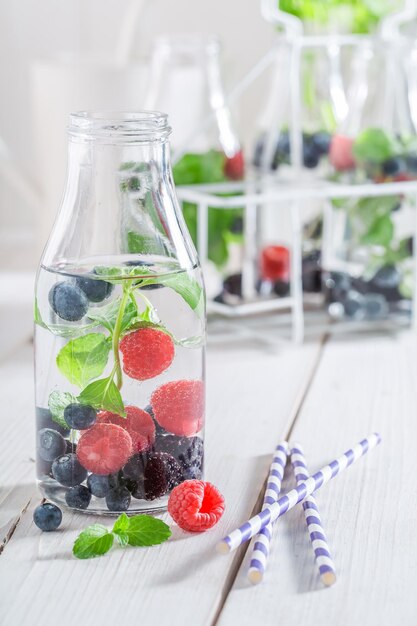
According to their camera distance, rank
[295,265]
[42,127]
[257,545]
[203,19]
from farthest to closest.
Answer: [203,19], [42,127], [295,265], [257,545]

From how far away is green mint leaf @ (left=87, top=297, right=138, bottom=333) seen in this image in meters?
0.70

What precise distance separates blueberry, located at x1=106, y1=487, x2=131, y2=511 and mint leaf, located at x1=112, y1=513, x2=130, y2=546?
2cm

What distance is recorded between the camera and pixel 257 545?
67 centimetres

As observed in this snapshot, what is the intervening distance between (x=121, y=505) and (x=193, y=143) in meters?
0.60

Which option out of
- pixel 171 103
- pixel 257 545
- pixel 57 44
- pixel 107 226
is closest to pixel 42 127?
pixel 171 103

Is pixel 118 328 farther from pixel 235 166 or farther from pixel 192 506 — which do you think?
pixel 235 166

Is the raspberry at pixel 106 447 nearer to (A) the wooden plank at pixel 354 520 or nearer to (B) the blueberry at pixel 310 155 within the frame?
(A) the wooden plank at pixel 354 520

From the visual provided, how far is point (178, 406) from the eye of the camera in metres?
0.72

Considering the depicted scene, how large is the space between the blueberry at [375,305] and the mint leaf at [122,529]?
61cm

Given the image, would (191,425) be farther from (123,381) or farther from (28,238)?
(28,238)

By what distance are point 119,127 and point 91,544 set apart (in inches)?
10.6

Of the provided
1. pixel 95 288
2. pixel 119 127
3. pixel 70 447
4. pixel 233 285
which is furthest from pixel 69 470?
pixel 233 285

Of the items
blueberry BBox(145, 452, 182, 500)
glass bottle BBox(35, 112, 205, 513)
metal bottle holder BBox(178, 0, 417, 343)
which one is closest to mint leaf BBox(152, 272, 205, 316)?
glass bottle BBox(35, 112, 205, 513)

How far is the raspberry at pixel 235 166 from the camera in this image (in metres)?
1.22
